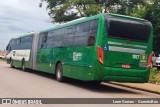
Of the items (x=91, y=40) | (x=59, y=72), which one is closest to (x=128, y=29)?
(x=91, y=40)

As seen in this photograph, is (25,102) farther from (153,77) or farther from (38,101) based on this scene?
(153,77)

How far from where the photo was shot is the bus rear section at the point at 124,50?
48.6ft

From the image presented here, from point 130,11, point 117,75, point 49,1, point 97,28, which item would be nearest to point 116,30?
point 97,28

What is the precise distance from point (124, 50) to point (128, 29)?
878 millimetres

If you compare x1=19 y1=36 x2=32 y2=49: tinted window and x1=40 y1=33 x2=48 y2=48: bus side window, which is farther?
x1=19 y1=36 x2=32 y2=49: tinted window

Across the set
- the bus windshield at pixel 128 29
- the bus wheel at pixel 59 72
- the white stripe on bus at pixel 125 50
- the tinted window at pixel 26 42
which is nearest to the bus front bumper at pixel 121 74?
the white stripe on bus at pixel 125 50

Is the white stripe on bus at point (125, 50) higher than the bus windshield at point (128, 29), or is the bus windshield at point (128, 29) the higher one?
the bus windshield at point (128, 29)

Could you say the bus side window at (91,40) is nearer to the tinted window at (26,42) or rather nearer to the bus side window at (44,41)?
the bus side window at (44,41)

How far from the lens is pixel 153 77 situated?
22016 millimetres

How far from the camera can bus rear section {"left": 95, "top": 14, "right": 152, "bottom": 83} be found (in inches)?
584

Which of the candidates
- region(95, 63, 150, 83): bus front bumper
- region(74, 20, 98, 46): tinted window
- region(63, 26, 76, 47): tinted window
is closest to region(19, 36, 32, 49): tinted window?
region(63, 26, 76, 47): tinted window

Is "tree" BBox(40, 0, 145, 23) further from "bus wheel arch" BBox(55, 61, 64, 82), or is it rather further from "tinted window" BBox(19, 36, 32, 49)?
"bus wheel arch" BBox(55, 61, 64, 82)

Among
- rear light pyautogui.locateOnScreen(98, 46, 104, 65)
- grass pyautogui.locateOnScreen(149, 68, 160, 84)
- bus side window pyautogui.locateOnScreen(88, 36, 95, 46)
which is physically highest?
bus side window pyautogui.locateOnScreen(88, 36, 95, 46)

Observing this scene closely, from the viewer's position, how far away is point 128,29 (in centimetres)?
1534
